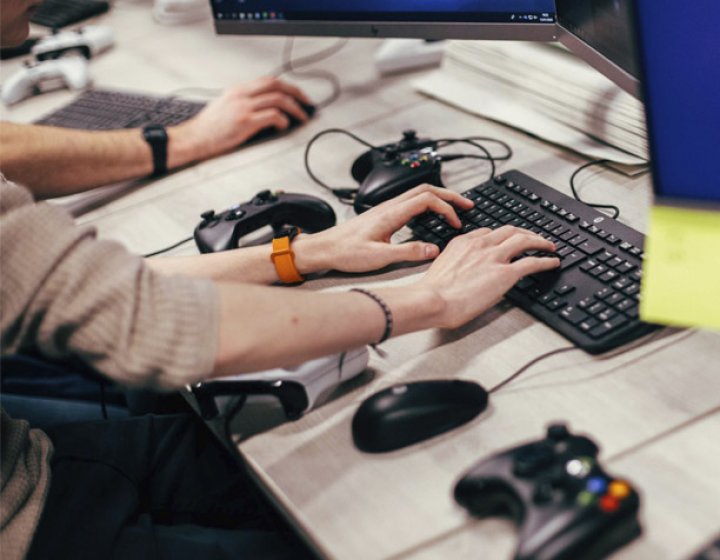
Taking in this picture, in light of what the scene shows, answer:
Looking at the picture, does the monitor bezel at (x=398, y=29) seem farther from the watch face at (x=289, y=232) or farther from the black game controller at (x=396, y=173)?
the watch face at (x=289, y=232)

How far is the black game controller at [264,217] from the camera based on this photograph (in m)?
1.04

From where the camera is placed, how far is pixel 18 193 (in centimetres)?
75

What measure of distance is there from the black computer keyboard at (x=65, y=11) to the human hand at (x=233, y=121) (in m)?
0.83

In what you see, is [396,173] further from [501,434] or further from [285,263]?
[501,434]

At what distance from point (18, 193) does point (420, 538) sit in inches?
18.7

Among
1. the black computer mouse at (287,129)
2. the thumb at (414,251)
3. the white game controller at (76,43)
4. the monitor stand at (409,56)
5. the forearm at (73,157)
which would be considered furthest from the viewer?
the white game controller at (76,43)

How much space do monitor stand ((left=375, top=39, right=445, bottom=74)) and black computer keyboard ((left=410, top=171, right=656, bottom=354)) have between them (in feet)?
1.73

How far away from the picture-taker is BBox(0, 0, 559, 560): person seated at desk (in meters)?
0.70

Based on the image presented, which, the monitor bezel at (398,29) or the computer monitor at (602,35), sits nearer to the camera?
the computer monitor at (602,35)

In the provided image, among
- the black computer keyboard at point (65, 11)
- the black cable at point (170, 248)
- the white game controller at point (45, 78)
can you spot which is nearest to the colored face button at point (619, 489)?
the black cable at point (170, 248)

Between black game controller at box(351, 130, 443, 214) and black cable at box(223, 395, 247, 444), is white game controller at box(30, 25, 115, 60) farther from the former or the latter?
black cable at box(223, 395, 247, 444)

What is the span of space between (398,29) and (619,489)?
870mm

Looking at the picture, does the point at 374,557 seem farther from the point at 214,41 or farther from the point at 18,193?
the point at 214,41

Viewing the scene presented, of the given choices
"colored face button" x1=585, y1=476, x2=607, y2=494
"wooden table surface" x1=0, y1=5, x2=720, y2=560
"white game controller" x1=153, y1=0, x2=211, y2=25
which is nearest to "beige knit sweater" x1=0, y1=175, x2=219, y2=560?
"wooden table surface" x1=0, y1=5, x2=720, y2=560
